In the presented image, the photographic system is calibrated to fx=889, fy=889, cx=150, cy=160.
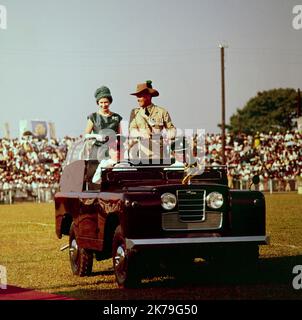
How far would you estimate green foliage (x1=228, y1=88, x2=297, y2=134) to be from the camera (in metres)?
60.3

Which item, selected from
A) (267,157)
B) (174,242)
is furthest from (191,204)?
(267,157)

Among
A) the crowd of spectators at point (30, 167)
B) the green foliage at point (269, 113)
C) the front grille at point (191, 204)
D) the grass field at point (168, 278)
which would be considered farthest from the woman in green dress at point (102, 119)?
the green foliage at point (269, 113)

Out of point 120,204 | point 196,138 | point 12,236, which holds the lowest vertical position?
point 12,236

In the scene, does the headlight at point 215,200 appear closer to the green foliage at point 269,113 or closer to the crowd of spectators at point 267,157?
the crowd of spectators at point 267,157

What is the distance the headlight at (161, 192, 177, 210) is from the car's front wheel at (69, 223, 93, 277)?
2.40 metres

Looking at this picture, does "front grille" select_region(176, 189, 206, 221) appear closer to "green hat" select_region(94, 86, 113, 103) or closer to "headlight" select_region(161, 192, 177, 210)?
"headlight" select_region(161, 192, 177, 210)

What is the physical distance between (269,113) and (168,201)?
55422 millimetres

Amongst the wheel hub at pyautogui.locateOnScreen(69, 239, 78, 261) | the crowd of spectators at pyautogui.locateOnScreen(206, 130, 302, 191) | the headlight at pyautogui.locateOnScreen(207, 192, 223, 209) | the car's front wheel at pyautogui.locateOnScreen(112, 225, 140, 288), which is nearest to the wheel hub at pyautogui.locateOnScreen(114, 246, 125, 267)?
the car's front wheel at pyautogui.locateOnScreen(112, 225, 140, 288)

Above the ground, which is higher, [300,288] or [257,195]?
[257,195]

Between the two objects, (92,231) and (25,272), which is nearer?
(92,231)

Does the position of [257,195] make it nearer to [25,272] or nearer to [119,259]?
[119,259]

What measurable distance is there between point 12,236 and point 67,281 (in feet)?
33.0

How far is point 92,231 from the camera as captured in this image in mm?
11414
